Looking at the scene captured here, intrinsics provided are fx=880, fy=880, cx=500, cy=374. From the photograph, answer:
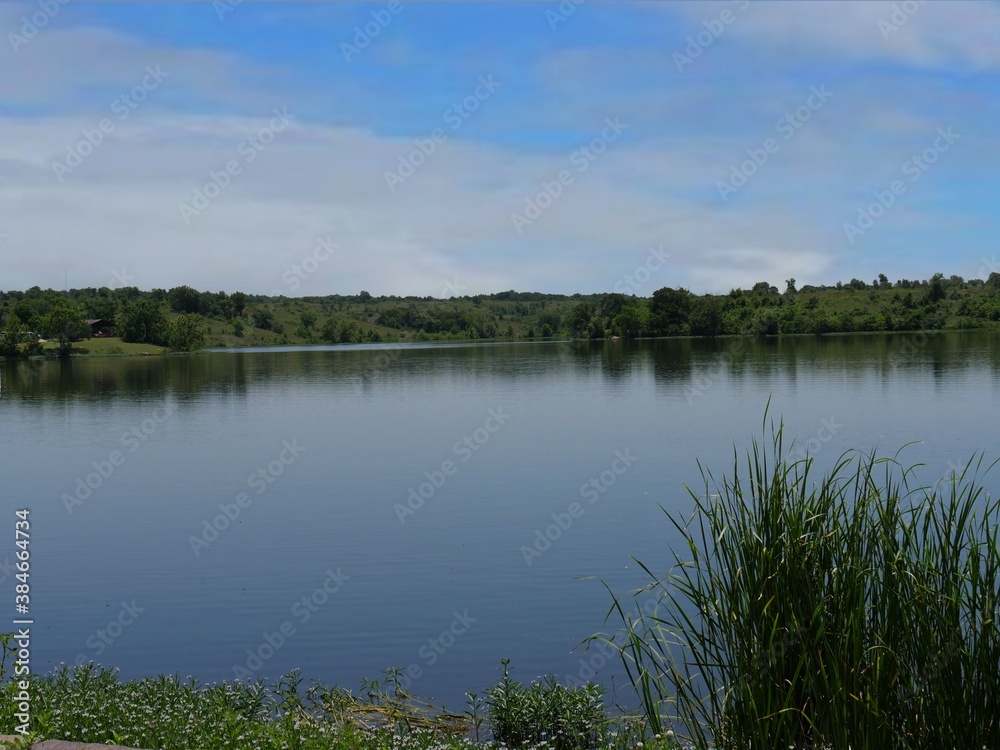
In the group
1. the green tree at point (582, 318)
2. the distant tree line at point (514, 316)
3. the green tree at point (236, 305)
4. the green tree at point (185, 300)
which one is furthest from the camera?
the green tree at point (236, 305)

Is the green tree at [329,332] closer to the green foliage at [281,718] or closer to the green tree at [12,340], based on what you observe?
the green tree at [12,340]

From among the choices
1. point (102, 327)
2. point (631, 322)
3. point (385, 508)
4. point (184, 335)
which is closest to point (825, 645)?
point (385, 508)

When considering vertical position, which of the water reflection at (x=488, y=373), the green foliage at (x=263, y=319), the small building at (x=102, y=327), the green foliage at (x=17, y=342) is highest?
the green foliage at (x=263, y=319)

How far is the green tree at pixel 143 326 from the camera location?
11425 centimetres

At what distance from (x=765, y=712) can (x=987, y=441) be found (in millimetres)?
19137

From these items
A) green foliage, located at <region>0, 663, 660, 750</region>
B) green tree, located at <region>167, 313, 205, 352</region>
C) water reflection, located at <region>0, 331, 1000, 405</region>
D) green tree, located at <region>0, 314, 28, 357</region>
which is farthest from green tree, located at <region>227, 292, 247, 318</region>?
Answer: green foliage, located at <region>0, 663, 660, 750</region>

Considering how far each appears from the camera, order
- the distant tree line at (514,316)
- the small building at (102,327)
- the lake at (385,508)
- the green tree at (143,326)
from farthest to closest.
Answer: the small building at (102,327) → the green tree at (143,326) → the distant tree line at (514,316) → the lake at (385,508)

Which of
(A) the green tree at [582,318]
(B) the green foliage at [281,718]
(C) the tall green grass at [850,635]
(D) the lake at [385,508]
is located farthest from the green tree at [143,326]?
(C) the tall green grass at [850,635]

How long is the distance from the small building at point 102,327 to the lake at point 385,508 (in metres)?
80.5

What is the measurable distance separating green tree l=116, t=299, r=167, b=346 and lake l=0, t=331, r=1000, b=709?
78.1 metres

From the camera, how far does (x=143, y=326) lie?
114m

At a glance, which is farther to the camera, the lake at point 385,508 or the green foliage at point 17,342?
the green foliage at point 17,342

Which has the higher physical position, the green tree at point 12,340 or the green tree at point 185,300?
the green tree at point 185,300

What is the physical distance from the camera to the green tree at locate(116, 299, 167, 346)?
114 m
